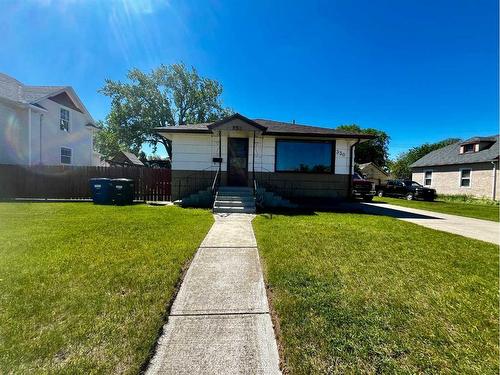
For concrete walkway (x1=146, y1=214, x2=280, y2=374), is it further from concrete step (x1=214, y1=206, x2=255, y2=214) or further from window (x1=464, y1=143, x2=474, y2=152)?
window (x1=464, y1=143, x2=474, y2=152)

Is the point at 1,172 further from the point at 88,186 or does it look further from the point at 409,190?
the point at 409,190

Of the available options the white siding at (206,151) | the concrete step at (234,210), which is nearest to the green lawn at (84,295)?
the concrete step at (234,210)

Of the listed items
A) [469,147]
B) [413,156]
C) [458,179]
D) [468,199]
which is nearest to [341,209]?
[468,199]

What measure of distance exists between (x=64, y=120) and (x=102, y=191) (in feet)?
38.1

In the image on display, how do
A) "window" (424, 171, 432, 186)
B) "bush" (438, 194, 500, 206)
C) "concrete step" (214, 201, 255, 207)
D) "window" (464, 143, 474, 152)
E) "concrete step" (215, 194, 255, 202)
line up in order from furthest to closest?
1. "window" (424, 171, 432, 186)
2. "window" (464, 143, 474, 152)
3. "bush" (438, 194, 500, 206)
4. "concrete step" (215, 194, 255, 202)
5. "concrete step" (214, 201, 255, 207)

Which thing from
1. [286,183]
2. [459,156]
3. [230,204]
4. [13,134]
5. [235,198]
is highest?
[459,156]

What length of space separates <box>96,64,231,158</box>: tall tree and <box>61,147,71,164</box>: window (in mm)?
11813

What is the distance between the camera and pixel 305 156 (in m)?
12.3

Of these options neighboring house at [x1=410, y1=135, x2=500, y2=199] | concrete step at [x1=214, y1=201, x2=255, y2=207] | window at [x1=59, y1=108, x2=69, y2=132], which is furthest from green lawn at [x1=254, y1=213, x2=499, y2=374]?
neighboring house at [x1=410, y1=135, x2=500, y2=199]

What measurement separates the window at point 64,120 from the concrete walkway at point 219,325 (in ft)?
67.0

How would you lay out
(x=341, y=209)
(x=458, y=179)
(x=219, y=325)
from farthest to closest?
1. (x=458, y=179)
2. (x=341, y=209)
3. (x=219, y=325)

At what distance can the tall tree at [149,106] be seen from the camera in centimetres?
3061

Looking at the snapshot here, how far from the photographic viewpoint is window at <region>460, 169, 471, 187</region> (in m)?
22.4

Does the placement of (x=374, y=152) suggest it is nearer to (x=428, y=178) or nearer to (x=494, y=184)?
(x=428, y=178)
